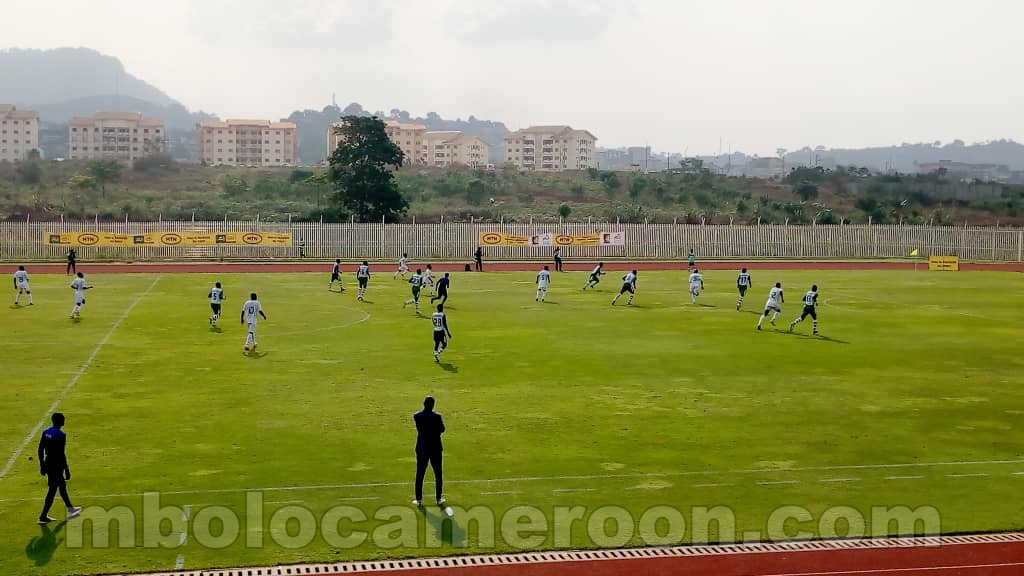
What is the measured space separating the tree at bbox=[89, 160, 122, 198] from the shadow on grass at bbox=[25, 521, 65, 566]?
11512 centimetres


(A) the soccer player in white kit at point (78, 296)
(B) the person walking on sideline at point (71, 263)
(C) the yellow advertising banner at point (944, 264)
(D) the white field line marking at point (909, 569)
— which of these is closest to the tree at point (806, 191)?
(C) the yellow advertising banner at point (944, 264)

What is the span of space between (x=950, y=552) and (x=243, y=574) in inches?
384

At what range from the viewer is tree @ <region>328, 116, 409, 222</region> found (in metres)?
84.3

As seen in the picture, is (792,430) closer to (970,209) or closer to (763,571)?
(763,571)

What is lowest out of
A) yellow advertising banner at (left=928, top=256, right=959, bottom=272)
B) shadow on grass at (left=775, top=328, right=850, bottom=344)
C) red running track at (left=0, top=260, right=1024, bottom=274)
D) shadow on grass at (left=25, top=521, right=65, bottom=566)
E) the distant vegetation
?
shadow on grass at (left=25, top=521, right=65, bottom=566)

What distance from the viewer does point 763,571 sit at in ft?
46.7

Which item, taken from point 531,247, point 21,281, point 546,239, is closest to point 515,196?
point 546,239

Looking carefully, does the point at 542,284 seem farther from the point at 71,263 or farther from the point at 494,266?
the point at 71,263

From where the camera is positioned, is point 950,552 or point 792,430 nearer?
point 950,552

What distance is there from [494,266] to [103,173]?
79.4 meters

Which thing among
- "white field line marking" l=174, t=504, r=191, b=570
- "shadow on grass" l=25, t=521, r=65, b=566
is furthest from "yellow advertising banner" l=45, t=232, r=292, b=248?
"shadow on grass" l=25, t=521, r=65, b=566

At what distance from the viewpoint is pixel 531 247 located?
74.9 metres

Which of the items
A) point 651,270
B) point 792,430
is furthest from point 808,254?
point 792,430

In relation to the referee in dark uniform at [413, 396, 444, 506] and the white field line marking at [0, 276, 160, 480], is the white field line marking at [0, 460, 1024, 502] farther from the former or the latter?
the white field line marking at [0, 276, 160, 480]
